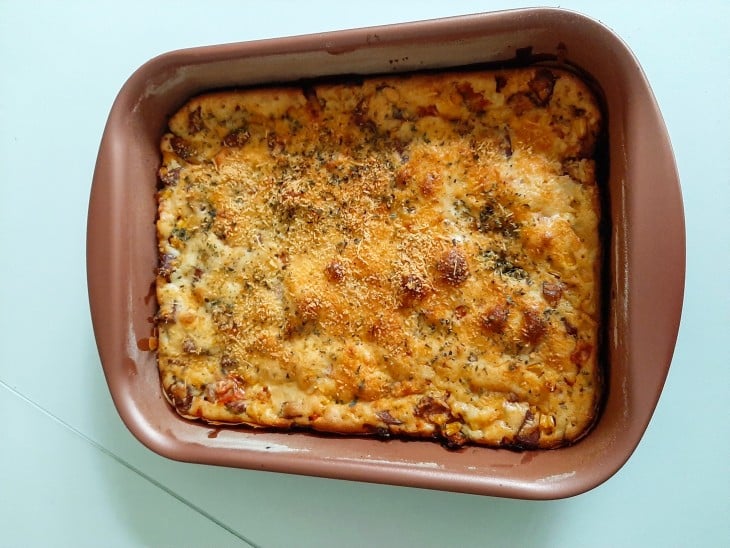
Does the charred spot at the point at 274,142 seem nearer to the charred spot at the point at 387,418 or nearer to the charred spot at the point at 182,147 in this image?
the charred spot at the point at 182,147

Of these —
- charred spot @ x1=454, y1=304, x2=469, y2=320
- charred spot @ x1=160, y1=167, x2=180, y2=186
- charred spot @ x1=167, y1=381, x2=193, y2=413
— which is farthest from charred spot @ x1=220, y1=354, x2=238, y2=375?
charred spot @ x1=454, y1=304, x2=469, y2=320

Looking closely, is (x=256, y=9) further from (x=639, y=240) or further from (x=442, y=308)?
(x=639, y=240)

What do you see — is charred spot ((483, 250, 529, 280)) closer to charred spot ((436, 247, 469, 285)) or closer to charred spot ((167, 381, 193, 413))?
charred spot ((436, 247, 469, 285))

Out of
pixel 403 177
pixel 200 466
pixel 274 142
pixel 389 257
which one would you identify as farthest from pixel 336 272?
pixel 200 466

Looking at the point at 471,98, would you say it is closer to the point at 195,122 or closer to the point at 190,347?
the point at 195,122

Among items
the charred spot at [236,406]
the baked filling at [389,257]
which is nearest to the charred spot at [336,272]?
the baked filling at [389,257]
